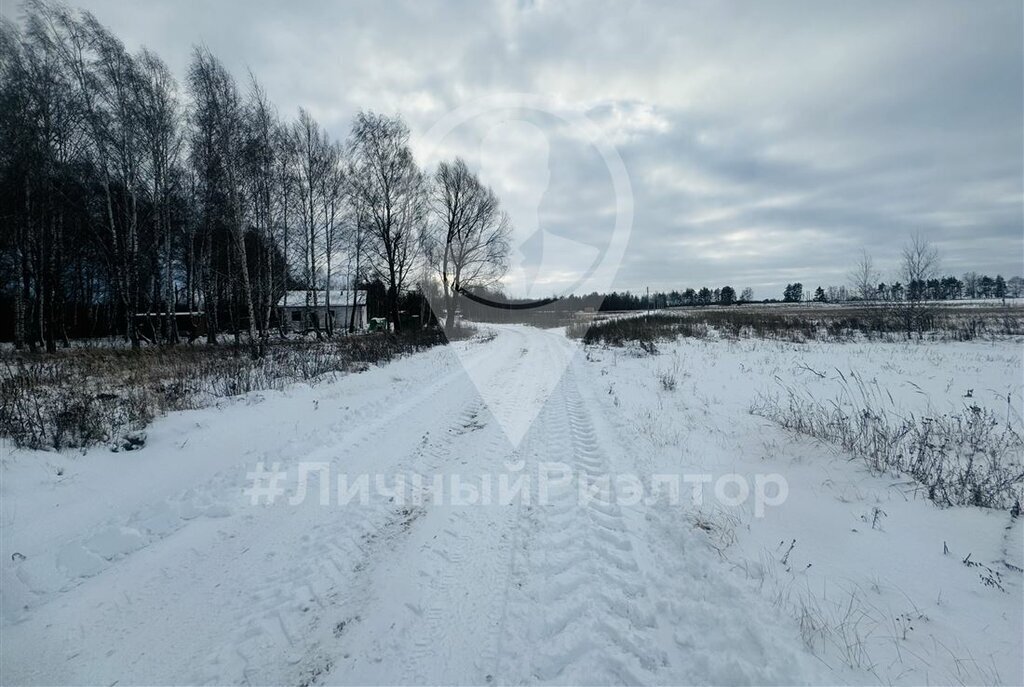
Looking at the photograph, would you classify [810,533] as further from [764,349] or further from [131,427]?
[764,349]

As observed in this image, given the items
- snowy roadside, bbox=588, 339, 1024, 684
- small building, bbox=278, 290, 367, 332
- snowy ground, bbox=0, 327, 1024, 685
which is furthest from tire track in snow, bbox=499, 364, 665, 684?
small building, bbox=278, 290, 367, 332

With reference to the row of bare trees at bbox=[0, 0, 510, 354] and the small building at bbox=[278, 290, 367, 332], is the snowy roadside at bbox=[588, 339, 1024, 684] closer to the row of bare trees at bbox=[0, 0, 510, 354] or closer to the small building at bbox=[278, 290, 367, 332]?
the row of bare trees at bbox=[0, 0, 510, 354]

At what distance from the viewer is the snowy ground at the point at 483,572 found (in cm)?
225

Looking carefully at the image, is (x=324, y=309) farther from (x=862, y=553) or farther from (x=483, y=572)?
(x=862, y=553)

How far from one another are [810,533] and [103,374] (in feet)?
44.9

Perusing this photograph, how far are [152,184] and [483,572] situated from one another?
2395 cm

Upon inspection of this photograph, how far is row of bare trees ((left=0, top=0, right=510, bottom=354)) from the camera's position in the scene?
14.1 metres

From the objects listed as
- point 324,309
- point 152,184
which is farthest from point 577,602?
point 324,309

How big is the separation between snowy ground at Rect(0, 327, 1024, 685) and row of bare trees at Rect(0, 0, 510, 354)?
11966 mm

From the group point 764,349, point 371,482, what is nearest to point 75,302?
point 371,482

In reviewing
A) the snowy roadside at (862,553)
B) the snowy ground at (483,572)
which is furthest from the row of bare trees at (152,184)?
the snowy roadside at (862,553)

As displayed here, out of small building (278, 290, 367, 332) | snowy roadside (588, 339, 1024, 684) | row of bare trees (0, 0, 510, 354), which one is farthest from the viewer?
small building (278, 290, 367, 332)

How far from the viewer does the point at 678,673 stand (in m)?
Answer: 2.19

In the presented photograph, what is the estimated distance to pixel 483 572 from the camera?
307 cm
